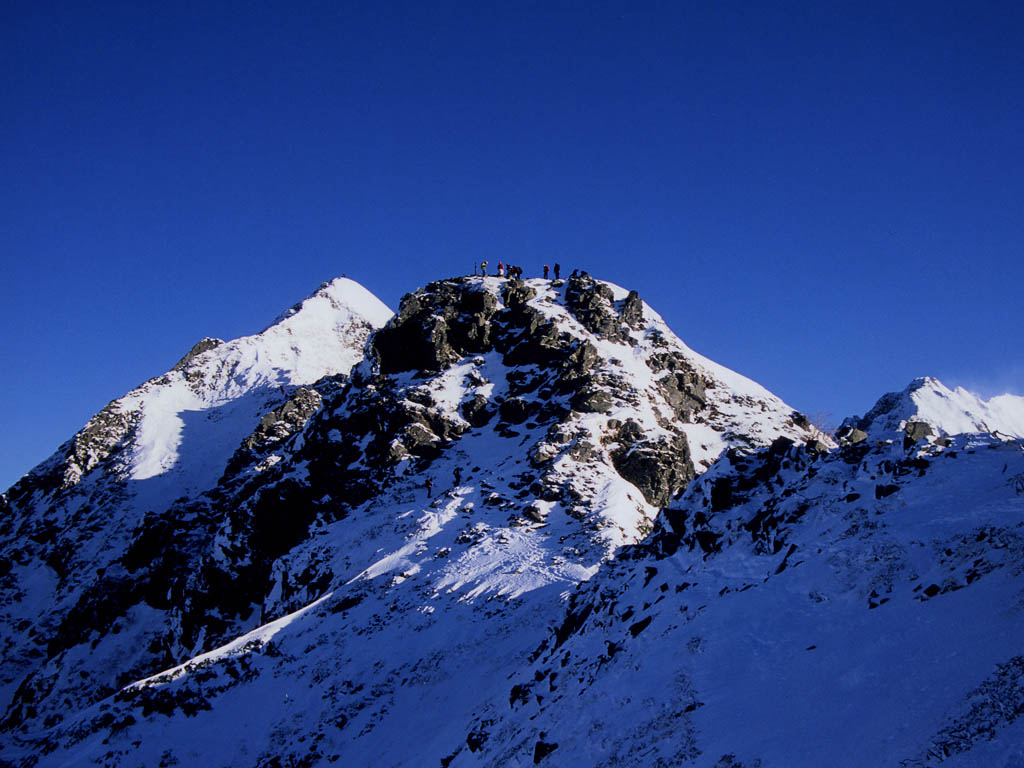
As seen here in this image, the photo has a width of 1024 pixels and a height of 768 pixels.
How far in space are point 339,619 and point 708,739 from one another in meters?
30.1

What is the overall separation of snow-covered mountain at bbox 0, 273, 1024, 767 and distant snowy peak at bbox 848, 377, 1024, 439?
0.57m

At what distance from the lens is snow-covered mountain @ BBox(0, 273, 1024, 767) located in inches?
707

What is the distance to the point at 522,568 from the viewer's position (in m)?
44.0

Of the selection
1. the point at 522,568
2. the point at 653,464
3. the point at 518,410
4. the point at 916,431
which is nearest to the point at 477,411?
the point at 518,410

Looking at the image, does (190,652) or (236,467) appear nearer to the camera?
(190,652)

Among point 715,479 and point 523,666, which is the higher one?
point 715,479

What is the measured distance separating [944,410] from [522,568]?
6478cm

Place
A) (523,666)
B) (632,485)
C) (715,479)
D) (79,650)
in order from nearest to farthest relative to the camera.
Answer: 1. (523,666)
2. (715,479)
3. (632,485)
4. (79,650)

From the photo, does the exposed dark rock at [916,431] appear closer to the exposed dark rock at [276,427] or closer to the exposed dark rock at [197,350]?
the exposed dark rock at [276,427]

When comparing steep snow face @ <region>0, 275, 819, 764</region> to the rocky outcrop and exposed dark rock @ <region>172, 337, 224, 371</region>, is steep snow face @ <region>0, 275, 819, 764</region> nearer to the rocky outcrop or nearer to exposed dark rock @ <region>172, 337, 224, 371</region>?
the rocky outcrop

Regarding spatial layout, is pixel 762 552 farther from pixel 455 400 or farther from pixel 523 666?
pixel 455 400

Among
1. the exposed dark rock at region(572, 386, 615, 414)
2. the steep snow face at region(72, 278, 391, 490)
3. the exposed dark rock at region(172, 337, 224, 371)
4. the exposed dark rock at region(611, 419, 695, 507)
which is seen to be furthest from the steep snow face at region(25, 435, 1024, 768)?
the exposed dark rock at region(172, 337, 224, 371)

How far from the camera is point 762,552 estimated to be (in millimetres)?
27328

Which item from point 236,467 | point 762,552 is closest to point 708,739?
point 762,552
